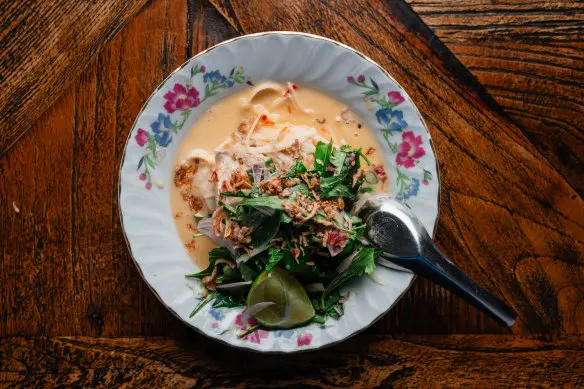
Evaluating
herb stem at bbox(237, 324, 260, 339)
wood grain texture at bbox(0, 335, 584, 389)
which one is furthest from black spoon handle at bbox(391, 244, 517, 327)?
herb stem at bbox(237, 324, 260, 339)

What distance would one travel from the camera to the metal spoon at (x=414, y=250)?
6.98 feet

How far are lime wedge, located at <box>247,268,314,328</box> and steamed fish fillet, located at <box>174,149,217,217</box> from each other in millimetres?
437

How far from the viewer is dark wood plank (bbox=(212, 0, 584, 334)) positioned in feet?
8.25

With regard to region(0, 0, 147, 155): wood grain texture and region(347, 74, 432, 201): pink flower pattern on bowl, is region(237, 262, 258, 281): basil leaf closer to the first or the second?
region(347, 74, 432, 201): pink flower pattern on bowl

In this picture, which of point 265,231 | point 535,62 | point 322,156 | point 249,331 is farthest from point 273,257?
point 535,62

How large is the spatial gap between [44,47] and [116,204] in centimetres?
84

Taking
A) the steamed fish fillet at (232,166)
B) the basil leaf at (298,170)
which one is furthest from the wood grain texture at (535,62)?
the steamed fish fillet at (232,166)

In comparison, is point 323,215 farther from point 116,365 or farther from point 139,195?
point 116,365

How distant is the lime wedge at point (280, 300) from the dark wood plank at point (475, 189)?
54 cm

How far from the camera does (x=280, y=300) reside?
220 centimetres

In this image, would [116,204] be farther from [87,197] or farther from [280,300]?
[280,300]

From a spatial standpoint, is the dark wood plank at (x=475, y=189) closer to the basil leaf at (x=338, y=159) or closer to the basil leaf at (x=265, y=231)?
the basil leaf at (x=338, y=159)

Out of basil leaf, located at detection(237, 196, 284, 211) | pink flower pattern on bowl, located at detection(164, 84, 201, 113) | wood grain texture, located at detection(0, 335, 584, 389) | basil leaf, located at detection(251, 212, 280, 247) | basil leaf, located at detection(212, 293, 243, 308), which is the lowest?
wood grain texture, located at detection(0, 335, 584, 389)

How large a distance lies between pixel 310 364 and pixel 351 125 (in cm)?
116
